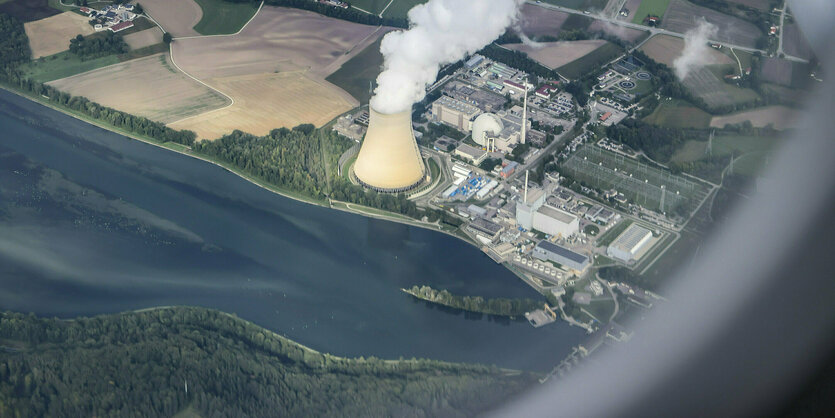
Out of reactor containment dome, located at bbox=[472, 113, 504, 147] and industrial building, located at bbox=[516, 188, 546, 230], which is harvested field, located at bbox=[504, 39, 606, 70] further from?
industrial building, located at bbox=[516, 188, 546, 230]

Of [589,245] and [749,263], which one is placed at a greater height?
[749,263]

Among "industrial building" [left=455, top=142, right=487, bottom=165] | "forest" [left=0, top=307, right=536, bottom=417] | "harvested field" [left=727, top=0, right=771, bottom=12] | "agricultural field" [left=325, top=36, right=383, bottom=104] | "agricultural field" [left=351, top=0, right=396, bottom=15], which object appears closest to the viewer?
"forest" [left=0, top=307, right=536, bottom=417]

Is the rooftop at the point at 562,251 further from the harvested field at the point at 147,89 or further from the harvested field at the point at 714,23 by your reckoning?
the harvested field at the point at 714,23

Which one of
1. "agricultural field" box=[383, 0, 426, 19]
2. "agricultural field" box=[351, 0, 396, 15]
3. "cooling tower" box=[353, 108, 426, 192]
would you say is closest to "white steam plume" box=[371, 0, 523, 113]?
"cooling tower" box=[353, 108, 426, 192]

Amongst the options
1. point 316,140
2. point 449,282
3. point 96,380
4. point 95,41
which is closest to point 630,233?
point 449,282

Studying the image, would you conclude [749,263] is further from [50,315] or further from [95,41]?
[95,41]

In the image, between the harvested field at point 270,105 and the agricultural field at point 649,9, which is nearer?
the harvested field at point 270,105

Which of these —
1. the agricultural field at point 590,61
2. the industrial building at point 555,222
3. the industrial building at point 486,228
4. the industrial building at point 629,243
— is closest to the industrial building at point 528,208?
the industrial building at point 555,222
